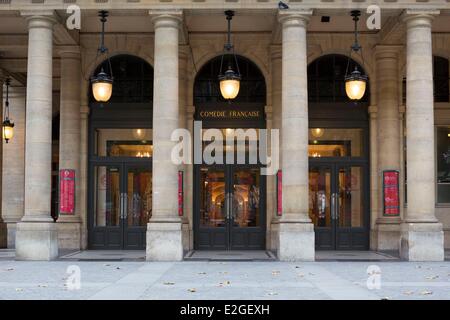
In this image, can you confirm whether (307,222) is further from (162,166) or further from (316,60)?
(316,60)

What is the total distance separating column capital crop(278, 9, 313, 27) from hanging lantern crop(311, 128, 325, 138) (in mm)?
4976

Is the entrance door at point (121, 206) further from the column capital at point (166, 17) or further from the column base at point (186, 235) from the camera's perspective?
the column capital at point (166, 17)

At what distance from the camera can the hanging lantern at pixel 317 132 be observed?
23.4 m

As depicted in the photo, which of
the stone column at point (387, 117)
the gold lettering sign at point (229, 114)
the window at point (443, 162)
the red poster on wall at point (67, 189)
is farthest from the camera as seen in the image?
the window at point (443, 162)

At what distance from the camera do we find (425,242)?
62.1ft

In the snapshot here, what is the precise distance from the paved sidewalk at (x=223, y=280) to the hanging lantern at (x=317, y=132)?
6.02m

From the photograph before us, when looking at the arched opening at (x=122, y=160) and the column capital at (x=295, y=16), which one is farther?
the arched opening at (x=122, y=160)

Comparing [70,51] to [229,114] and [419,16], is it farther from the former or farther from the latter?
[419,16]

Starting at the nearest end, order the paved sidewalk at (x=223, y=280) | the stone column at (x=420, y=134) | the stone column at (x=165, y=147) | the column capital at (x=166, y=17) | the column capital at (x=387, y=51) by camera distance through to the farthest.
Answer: the paved sidewalk at (x=223, y=280) < the stone column at (x=165, y=147) < the stone column at (x=420, y=134) < the column capital at (x=166, y=17) < the column capital at (x=387, y=51)

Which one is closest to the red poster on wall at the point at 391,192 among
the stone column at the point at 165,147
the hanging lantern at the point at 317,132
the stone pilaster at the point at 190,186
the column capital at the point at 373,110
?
the column capital at the point at 373,110

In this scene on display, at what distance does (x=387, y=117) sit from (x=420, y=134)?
3673mm

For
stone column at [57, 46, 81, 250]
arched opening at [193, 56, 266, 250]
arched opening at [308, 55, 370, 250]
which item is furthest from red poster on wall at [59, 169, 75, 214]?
arched opening at [308, 55, 370, 250]

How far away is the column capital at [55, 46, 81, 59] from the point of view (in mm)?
→ 23078

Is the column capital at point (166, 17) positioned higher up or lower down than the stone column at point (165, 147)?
higher up
